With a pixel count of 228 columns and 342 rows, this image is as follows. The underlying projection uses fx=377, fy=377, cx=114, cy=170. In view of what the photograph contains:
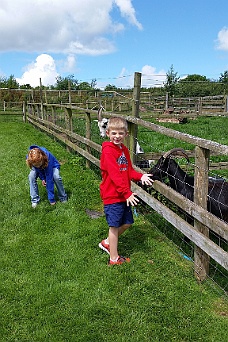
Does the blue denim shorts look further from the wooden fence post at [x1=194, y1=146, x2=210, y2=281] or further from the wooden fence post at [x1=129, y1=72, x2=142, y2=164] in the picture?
the wooden fence post at [x1=129, y1=72, x2=142, y2=164]

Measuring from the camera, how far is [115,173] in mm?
3758

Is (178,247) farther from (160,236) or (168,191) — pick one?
(168,191)

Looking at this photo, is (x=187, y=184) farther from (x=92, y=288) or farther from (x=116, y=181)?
(x=92, y=288)

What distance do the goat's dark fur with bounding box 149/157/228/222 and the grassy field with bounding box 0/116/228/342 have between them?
2.12ft

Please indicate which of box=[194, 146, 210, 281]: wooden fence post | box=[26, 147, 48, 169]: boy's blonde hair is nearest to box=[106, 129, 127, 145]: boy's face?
box=[194, 146, 210, 281]: wooden fence post

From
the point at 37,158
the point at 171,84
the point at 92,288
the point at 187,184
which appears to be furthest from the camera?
the point at 171,84

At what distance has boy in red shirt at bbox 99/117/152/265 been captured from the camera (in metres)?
3.76

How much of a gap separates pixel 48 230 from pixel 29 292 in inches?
57.2

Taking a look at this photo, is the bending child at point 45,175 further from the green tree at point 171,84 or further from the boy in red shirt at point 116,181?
the green tree at point 171,84

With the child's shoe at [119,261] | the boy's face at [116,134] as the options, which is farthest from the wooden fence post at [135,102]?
the child's shoe at [119,261]

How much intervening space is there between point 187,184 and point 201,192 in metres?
0.74

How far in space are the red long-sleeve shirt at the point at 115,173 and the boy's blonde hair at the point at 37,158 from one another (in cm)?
189

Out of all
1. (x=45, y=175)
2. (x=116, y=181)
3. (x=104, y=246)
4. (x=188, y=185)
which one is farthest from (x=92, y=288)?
(x=45, y=175)

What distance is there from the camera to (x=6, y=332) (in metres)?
3.02
